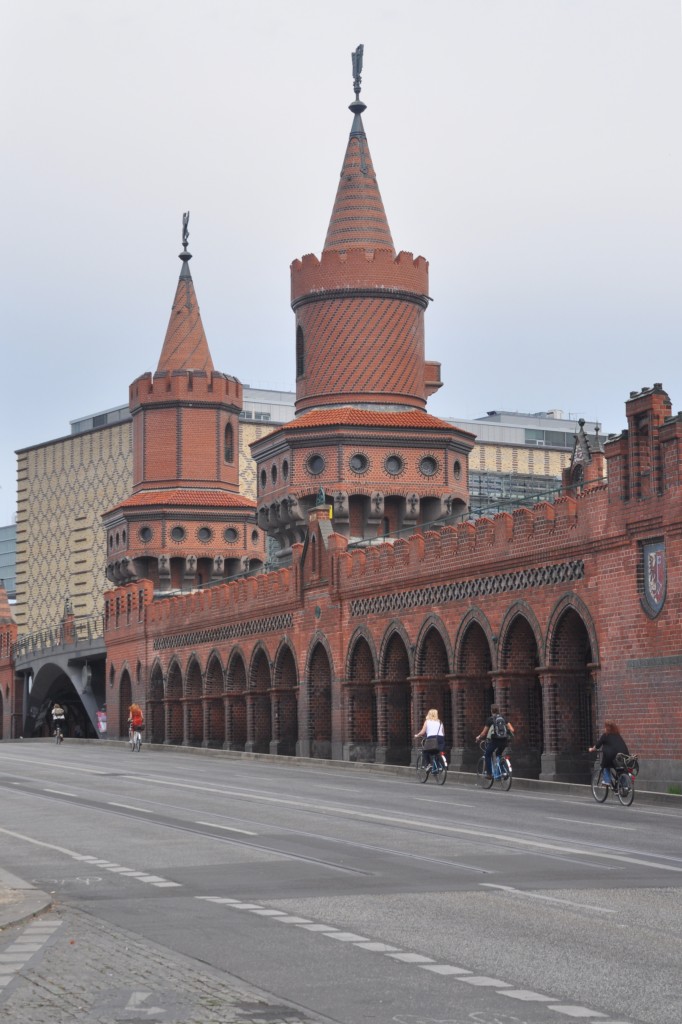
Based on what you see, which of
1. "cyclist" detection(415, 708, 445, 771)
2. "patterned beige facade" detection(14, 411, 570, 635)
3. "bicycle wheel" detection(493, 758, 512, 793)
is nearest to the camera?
"bicycle wheel" detection(493, 758, 512, 793)

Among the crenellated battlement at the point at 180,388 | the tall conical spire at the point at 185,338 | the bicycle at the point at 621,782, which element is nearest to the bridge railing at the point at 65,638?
the crenellated battlement at the point at 180,388

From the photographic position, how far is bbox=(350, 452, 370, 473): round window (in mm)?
56094

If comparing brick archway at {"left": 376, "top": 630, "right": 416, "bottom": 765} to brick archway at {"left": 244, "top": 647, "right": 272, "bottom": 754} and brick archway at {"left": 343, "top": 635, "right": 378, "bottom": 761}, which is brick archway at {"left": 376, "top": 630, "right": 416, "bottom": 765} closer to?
brick archway at {"left": 343, "top": 635, "right": 378, "bottom": 761}

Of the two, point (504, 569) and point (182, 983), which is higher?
point (504, 569)

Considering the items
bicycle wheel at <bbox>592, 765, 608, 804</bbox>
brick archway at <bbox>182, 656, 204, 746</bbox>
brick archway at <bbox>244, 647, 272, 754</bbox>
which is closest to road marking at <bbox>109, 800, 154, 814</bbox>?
bicycle wheel at <bbox>592, 765, 608, 804</bbox>

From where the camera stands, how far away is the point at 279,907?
42.7ft

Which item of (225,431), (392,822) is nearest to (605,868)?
(392,822)

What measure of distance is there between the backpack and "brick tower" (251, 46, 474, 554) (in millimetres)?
24849

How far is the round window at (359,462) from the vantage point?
184ft

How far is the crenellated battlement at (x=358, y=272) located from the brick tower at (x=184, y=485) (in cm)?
1623

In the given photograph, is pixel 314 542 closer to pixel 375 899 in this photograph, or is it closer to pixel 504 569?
pixel 504 569

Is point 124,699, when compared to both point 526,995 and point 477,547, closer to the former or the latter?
point 477,547

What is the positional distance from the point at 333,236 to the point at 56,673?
39.9m

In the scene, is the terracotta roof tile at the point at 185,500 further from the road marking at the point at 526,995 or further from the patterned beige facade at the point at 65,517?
the road marking at the point at 526,995
